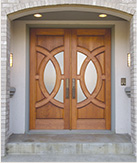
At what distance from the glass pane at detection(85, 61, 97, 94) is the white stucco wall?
0.41 meters

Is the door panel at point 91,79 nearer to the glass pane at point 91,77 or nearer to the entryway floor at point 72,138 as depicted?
the glass pane at point 91,77

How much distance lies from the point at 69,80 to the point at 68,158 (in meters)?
1.51

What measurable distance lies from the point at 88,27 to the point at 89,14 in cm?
41

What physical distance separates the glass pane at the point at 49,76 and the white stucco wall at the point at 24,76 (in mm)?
442

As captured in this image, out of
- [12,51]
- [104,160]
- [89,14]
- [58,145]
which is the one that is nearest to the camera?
[104,160]

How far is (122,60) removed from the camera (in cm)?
383

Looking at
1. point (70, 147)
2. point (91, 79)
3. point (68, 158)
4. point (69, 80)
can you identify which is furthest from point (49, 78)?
point (68, 158)

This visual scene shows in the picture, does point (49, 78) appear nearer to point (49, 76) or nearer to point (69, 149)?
point (49, 76)

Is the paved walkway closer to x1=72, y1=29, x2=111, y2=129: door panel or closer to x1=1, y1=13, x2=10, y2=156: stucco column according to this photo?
x1=1, y1=13, x2=10, y2=156: stucco column

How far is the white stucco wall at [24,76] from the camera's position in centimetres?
382

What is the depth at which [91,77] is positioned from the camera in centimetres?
395

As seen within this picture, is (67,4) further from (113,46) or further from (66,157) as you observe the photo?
(66,157)

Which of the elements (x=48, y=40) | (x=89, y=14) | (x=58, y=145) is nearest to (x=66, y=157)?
(x=58, y=145)

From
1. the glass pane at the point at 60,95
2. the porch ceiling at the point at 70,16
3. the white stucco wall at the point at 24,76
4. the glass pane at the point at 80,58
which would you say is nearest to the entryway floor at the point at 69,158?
the white stucco wall at the point at 24,76
